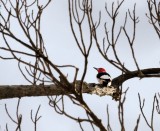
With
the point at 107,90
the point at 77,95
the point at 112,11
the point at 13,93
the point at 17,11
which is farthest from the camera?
the point at 107,90

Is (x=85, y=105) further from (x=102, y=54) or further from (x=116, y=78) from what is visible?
(x=116, y=78)

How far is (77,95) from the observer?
2699mm

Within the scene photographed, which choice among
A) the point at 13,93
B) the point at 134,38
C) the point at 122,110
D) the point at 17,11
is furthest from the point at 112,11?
the point at 13,93

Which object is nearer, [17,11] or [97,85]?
[17,11]

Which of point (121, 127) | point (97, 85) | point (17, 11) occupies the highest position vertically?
point (17, 11)

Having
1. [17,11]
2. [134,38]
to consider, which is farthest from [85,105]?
[134,38]

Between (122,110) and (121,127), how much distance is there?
0.14 meters

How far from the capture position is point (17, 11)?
329 cm

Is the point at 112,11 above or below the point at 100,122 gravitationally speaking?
above

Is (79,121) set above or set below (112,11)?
below

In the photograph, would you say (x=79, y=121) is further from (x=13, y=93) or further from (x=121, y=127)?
(x=13, y=93)

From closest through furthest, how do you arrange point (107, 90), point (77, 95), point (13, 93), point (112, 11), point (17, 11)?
point (77, 95)
point (17, 11)
point (112, 11)
point (13, 93)
point (107, 90)

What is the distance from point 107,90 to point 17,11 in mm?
3443

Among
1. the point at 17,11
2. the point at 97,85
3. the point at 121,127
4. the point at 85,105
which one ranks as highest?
the point at 17,11
